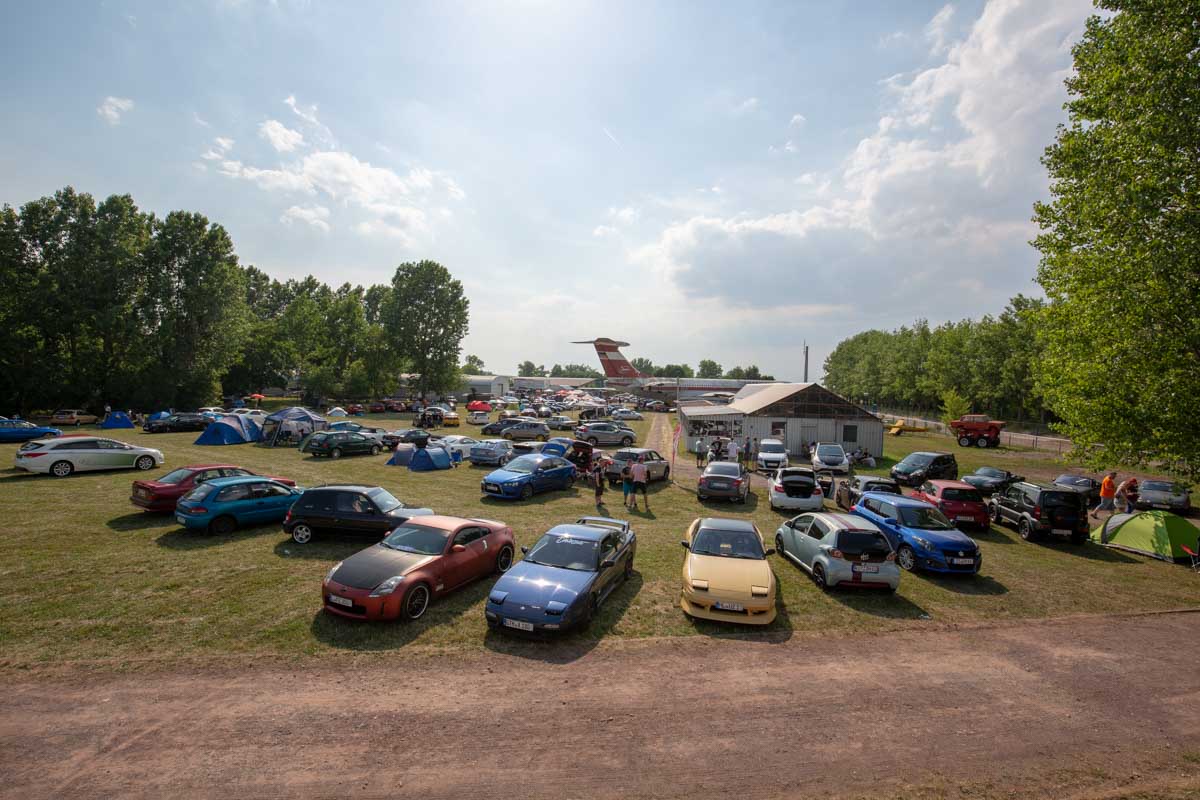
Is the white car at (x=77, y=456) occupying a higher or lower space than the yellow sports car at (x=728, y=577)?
higher

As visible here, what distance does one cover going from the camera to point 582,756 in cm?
569

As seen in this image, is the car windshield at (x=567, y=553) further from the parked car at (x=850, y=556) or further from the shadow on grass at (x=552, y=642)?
the parked car at (x=850, y=556)

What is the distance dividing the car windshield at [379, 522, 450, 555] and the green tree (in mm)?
17660

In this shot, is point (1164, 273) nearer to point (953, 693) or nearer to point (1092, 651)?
point (1092, 651)

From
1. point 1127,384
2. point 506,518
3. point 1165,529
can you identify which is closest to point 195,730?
point 506,518

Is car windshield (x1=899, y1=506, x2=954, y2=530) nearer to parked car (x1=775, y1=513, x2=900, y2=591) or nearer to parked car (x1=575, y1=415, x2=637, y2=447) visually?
parked car (x1=775, y1=513, x2=900, y2=591)

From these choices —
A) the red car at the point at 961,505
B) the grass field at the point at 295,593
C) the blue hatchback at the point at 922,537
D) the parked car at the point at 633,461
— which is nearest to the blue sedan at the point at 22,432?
the grass field at the point at 295,593

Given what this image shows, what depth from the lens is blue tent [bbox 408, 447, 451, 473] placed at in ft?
82.4

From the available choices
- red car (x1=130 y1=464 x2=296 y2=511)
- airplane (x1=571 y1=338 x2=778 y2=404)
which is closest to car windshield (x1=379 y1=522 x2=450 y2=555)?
red car (x1=130 y1=464 x2=296 y2=511)

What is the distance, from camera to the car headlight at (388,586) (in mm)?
8508

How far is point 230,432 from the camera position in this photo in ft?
101

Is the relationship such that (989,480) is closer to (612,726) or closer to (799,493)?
(799,493)

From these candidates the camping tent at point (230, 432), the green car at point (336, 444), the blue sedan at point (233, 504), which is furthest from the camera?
the camping tent at point (230, 432)

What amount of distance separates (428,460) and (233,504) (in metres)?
12.0
